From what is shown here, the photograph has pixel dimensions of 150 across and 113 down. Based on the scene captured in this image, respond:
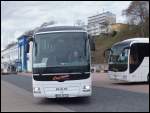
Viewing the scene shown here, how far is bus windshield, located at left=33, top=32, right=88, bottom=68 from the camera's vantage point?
18.3 meters

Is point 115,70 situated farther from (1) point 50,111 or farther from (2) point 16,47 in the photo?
(2) point 16,47

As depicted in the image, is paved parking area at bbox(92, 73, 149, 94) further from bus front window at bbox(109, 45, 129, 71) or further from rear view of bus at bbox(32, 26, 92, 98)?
rear view of bus at bbox(32, 26, 92, 98)

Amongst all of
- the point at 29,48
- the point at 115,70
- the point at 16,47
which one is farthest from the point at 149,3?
the point at 29,48

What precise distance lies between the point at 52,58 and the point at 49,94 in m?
1.38

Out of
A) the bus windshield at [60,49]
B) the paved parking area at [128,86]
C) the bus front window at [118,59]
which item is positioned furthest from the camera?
the bus front window at [118,59]

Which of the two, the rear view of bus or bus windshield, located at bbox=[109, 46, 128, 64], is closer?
the rear view of bus

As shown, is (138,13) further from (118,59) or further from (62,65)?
(62,65)

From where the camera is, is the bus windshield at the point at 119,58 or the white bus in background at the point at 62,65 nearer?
the white bus in background at the point at 62,65

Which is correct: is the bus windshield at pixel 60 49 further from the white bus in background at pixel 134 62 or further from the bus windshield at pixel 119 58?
the bus windshield at pixel 119 58

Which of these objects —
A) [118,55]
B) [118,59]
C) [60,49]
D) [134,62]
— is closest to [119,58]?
[118,59]

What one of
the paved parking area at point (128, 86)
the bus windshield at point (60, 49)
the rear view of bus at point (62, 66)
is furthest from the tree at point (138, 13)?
the rear view of bus at point (62, 66)

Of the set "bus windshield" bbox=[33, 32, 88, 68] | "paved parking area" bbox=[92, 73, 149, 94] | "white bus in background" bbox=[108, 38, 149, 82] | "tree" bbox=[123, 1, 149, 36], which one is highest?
"tree" bbox=[123, 1, 149, 36]

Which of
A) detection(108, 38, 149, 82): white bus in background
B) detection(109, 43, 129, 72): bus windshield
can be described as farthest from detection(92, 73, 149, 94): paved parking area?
detection(109, 43, 129, 72): bus windshield

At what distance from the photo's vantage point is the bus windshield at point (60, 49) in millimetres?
18328
